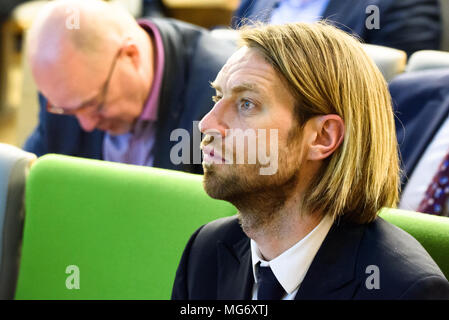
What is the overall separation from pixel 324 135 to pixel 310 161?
1.7 inches

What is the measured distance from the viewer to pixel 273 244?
3.15 feet

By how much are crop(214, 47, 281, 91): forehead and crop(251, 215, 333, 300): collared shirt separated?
219 millimetres

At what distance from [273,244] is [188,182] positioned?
0.99 ft

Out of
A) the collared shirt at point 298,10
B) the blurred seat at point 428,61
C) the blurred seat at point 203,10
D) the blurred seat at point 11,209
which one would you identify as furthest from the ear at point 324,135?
the blurred seat at point 203,10

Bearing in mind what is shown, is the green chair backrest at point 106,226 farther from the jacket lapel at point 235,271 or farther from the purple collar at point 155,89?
the purple collar at point 155,89

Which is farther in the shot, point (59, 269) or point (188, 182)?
point (59, 269)

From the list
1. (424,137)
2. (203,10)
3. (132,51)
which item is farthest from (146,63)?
(203,10)

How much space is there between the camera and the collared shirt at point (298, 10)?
6.56ft

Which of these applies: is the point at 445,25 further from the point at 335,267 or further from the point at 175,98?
the point at 335,267

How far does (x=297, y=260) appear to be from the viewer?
94cm

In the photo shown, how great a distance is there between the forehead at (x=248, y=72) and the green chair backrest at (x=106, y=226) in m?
0.30

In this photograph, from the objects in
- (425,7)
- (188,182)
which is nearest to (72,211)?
(188,182)
